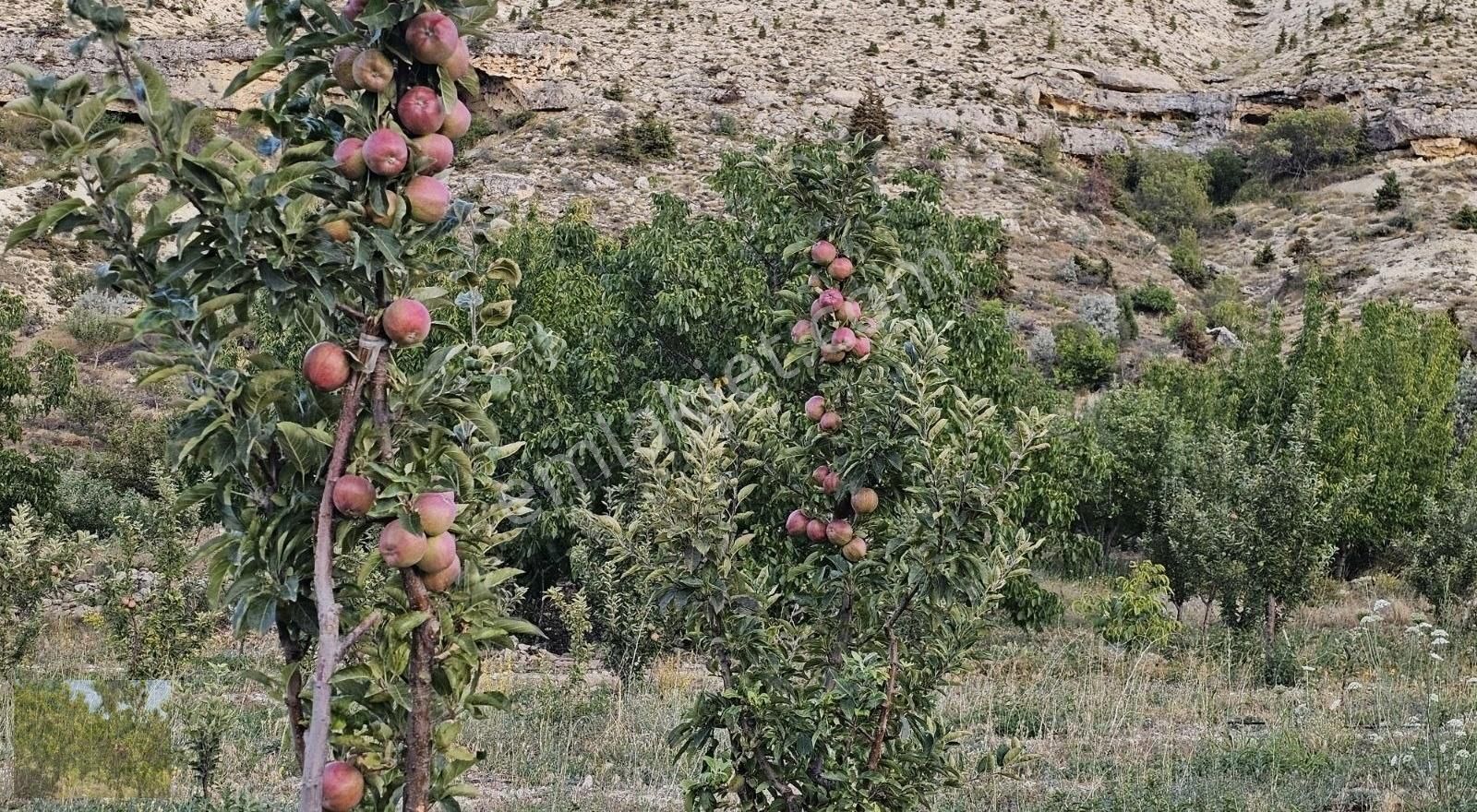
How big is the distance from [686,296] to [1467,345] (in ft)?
58.1

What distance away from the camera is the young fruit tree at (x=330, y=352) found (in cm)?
170

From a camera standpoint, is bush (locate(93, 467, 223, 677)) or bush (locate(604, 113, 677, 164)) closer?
bush (locate(93, 467, 223, 677))

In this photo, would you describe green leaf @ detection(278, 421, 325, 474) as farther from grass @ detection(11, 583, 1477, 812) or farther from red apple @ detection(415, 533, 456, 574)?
grass @ detection(11, 583, 1477, 812)

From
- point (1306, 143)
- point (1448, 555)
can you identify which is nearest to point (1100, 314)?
point (1306, 143)

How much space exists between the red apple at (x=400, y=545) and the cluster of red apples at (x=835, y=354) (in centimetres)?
162

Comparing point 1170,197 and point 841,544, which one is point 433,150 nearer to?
point 841,544

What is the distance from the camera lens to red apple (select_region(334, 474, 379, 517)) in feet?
5.69

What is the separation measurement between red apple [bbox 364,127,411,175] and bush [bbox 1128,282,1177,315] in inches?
1063

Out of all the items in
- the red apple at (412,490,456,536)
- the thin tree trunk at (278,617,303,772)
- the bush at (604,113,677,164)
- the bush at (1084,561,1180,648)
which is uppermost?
the red apple at (412,490,456,536)

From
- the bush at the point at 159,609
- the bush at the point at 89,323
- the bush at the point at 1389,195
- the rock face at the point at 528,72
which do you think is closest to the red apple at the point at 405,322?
the bush at the point at 159,609

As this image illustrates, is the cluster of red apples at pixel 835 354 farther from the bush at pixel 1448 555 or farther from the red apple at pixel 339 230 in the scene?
the bush at pixel 1448 555

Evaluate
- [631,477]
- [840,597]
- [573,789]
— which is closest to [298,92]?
[840,597]

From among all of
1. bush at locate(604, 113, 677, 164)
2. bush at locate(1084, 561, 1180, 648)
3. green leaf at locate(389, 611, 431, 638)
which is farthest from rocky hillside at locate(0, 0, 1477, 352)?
Result: green leaf at locate(389, 611, 431, 638)

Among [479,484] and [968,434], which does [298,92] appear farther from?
[968,434]
